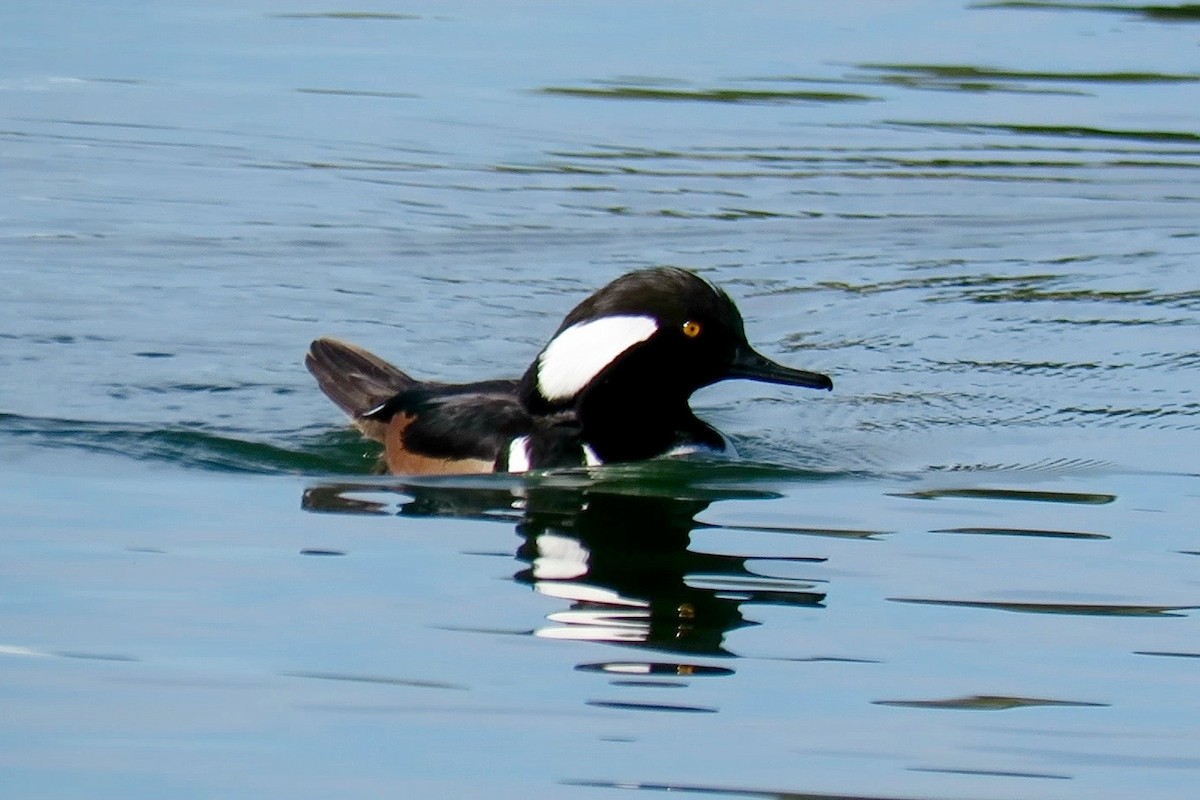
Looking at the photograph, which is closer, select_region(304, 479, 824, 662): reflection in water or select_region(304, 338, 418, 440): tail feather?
select_region(304, 479, 824, 662): reflection in water

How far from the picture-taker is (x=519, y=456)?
33.1 ft

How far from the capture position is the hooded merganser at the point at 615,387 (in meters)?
9.99

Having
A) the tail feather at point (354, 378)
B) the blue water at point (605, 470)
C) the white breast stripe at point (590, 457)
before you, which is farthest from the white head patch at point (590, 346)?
the tail feather at point (354, 378)

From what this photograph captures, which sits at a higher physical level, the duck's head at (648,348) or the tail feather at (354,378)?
the duck's head at (648,348)

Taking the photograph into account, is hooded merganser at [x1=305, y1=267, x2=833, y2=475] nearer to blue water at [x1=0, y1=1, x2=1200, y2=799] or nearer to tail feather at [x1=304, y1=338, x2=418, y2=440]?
blue water at [x1=0, y1=1, x2=1200, y2=799]

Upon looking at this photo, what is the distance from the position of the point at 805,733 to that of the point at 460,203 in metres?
10.3

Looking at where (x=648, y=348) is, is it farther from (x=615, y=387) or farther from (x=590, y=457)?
(x=590, y=457)

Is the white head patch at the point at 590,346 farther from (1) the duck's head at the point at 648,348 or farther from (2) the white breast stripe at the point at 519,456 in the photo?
(2) the white breast stripe at the point at 519,456

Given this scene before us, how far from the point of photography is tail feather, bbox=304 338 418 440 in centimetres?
1141

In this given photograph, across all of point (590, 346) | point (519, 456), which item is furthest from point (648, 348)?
point (519, 456)

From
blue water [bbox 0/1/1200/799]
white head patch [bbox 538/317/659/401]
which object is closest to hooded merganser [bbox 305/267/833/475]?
white head patch [bbox 538/317/659/401]

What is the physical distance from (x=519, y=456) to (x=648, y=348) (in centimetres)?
70

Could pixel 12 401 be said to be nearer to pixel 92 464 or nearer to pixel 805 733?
pixel 92 464

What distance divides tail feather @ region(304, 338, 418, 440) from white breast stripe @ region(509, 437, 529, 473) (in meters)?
1.23
